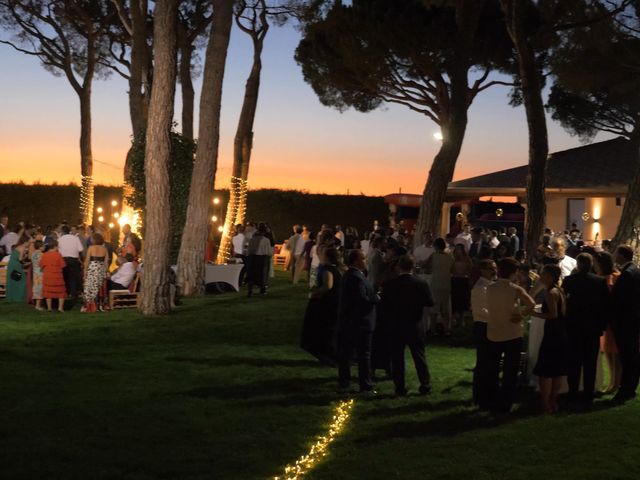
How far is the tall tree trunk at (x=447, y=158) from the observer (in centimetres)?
2089

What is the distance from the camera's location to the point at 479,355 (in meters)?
7.88

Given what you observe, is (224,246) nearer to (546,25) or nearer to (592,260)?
(546,25)

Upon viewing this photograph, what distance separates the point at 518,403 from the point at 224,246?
14365 millimetres

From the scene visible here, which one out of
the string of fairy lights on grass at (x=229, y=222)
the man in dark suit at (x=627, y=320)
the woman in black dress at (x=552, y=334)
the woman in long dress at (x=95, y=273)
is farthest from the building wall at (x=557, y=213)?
the woman in black dress at (x=552, y=334)

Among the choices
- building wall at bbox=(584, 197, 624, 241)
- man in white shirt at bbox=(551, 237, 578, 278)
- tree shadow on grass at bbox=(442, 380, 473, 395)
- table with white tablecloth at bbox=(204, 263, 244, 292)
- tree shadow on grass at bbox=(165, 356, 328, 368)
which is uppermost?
building wall at bbox=(584, 197, 624, 241)

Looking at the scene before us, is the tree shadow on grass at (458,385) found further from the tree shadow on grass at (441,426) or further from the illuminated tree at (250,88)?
the illuminated tree at (250,88)

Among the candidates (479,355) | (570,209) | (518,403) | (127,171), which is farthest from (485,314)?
(570,209)

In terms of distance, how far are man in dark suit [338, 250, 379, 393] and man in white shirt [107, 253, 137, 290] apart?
7.81 m

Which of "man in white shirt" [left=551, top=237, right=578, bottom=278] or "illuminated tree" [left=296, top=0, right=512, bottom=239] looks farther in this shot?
"illuminated tree" [left=296, top=0, right=512, bottom=239]

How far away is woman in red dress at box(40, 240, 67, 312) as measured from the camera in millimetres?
14696

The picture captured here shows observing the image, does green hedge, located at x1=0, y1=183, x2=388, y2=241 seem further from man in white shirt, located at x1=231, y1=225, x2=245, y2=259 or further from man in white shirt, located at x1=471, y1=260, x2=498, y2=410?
man in white shirt, located at x1=471, y1=260, x2=498, y2=410

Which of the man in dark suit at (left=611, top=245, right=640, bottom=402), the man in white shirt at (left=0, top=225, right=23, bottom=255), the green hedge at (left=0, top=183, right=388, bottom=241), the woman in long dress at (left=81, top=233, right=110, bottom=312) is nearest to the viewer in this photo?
the man in dark suit at (left=611, top=245, right=640, bottom=402)

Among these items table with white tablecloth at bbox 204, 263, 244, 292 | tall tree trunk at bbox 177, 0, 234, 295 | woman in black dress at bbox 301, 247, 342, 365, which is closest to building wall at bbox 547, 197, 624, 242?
table with white tablecloth at bbox 204, 263, 244, 292

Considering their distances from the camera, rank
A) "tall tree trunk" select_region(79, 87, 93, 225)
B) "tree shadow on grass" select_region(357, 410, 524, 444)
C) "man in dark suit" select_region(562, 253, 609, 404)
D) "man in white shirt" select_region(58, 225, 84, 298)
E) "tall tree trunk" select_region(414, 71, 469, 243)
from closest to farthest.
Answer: "tree shadow on grass" select_region(357, 410, 524, 444), "man in dark suit" select_region(562, 253, 609, 404), "man in white shirt" select_region(58, 225, 84, 298), "tall tree trunk" select_region(414, 71, 469, 243), "tall tree trunk" select_region(79, 87, 93, 225)
